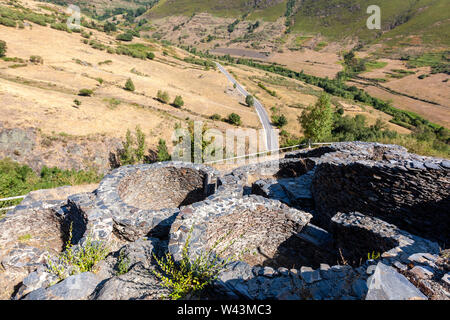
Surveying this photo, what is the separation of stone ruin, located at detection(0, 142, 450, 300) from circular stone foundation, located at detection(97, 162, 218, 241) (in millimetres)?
66

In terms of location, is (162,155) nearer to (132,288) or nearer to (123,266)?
(123,266)

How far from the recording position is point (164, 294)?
439 centimetres

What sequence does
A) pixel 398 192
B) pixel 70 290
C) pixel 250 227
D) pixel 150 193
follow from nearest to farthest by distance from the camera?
pixel 70 290 → pixel 398 192 → pixel 250 227 → pixel 150 193

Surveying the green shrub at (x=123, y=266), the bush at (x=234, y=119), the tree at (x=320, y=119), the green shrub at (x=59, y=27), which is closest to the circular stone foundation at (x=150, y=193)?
the green shrub at (x=123, y=266)

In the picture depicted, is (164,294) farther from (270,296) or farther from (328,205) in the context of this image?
(328,205)

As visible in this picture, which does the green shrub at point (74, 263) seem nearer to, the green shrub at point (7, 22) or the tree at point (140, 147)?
the tree at point (140, 147)

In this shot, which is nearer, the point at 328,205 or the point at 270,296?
the point at 270,296

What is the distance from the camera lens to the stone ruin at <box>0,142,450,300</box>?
424 cm

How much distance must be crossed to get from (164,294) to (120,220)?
12.4 ft

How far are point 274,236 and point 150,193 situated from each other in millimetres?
6463

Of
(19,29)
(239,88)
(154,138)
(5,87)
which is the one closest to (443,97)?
(239,88)

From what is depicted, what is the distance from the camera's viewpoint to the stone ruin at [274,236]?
424 centimetres

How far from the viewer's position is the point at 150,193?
10.9m

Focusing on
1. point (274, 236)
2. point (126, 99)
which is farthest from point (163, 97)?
point (274, 236)
